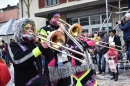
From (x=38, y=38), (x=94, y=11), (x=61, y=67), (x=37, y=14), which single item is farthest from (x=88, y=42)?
(x=37, y=14)

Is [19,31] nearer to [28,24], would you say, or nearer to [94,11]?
[28,24]

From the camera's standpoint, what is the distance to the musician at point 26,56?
2.83 metres

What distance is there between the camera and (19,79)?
2.94 metres

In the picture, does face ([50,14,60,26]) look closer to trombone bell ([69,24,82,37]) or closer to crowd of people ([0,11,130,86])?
crowd of people ([0,11,130,86])

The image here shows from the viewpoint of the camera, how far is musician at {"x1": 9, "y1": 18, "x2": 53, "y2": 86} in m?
2.83

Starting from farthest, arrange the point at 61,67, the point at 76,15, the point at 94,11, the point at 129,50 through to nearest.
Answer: the point at 76,15, the point at 94,11, the point at 129,50, the point at 61,67

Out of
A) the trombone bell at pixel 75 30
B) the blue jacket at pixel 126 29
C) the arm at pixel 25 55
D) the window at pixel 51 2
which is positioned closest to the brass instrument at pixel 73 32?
the trombone bell at pixel 75 30

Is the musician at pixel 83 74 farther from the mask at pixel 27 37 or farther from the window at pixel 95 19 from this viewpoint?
the window at pixel 95 19

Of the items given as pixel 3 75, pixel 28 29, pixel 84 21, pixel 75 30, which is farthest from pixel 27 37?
pixel 84 21

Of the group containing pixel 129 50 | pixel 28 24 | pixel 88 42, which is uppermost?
pixel 28 24

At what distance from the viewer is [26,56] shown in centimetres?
283

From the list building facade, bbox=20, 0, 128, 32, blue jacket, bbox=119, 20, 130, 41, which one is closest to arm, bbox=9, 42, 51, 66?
blue jacket, bbox=119, 20, 130, 41

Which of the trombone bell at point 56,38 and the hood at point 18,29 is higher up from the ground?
the hood at point 18,29

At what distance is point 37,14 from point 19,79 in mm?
17158
